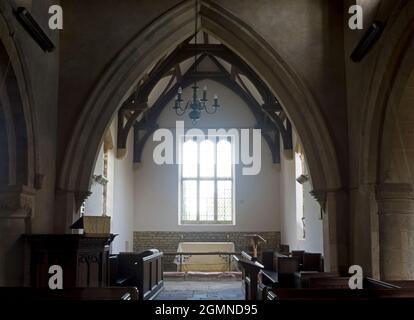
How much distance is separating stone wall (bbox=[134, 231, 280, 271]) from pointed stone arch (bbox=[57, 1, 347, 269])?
23.4ft

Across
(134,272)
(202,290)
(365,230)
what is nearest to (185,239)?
(202,290)

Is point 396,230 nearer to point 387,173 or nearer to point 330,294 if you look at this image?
point 387,173

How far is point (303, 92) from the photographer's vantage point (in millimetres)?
5902

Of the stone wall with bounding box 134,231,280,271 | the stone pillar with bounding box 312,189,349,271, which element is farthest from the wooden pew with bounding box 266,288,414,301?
the stone wall with bounding box 134,231,280,271

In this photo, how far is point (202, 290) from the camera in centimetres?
875

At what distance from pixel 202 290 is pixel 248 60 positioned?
429cm

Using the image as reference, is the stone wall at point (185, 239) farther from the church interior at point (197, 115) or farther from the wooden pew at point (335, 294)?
the wooden pew at point (335, 294)

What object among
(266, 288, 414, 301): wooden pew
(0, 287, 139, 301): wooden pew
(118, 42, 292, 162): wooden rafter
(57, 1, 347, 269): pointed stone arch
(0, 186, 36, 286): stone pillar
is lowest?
(0, 287, 139, 301): wooden pew

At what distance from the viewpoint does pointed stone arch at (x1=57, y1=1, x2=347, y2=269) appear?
5.73m

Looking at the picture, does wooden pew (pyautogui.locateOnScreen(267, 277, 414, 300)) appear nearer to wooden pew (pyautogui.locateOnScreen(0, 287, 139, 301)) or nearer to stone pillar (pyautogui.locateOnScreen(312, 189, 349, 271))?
wooden pew (pyautogui.locateOnScreen(0, 287, 139, 301))

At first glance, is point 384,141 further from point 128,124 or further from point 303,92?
point 128,124

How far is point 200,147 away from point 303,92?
291 inches

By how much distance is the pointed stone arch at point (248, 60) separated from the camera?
226 inches

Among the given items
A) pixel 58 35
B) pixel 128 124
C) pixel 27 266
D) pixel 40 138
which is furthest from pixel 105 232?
pixel 128 124
